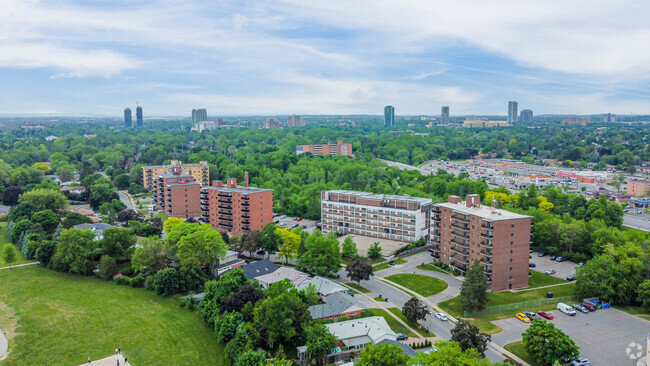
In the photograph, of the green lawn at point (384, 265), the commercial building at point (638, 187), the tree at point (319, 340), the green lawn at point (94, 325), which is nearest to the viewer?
the tree at point (319, 340)

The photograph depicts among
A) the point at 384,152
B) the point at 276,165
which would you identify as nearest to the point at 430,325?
the point at 276,165

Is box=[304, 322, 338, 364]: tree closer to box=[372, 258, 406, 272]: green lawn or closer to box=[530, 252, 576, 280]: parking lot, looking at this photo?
box=[372, 258, 406, 272]: green lawn

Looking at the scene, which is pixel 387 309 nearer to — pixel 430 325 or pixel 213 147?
pixel 430 325

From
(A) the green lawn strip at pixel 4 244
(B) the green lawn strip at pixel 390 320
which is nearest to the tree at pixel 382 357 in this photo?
(B) the green lawn strip at pixel 390 320

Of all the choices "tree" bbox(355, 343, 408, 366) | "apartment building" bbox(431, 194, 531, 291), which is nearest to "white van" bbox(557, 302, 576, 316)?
"apartment building" bbox(431, 194, 531, 291)

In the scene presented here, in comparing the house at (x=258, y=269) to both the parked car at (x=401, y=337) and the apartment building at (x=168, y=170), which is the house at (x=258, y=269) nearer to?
the parked car at (x=401, y=337)
